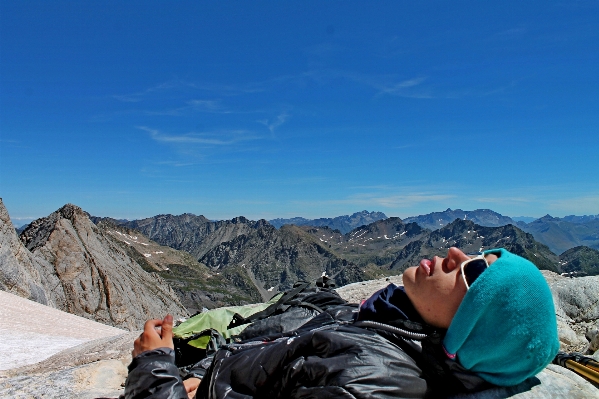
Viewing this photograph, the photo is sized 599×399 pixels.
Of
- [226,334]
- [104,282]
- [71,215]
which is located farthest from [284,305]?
[71,215]

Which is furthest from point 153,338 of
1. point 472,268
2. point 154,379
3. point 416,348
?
point 472,268

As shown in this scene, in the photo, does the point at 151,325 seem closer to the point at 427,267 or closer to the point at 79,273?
the point at 427,267

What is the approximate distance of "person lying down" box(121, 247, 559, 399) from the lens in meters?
3.50

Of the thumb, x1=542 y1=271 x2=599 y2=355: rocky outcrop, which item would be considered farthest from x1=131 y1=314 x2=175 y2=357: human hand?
x1=542 y1=271 x2=599 y2=355: rocky outcrop

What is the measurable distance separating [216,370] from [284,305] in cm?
300

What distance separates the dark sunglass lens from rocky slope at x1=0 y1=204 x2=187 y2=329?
4546 centimetres

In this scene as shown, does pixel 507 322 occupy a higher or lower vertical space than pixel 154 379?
higher

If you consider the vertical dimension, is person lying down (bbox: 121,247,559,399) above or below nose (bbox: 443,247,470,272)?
below

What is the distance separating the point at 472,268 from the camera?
387 centimetres

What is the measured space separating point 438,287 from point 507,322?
2.24 feet

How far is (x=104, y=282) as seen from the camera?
62094 millimetres

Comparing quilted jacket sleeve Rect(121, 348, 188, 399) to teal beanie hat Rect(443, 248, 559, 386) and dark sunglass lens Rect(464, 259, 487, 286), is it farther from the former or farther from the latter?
dark sunglass lens Rect(464, 259, 487, 286)

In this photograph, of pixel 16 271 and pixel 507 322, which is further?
pixel 16 271

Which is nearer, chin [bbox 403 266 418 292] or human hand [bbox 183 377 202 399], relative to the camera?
chin [bbox 403 266 418 292]
